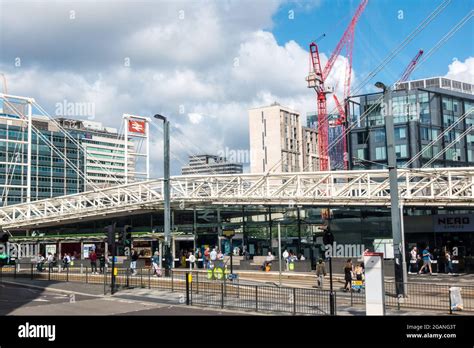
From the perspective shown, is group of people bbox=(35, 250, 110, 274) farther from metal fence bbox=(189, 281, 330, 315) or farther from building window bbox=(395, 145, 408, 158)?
building window bbox=(395, 145, 408, 158)

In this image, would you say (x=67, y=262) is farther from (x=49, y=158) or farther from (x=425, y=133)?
(x=49, y=158)

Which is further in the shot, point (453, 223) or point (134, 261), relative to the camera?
point (453, 223)

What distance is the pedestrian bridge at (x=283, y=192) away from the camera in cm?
3722

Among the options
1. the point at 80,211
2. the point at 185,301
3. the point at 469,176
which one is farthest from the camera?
the point at 80,211

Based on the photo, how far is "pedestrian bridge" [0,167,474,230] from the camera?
37219mm

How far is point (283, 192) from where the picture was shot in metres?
49.3

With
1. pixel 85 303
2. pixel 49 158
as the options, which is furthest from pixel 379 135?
pixel 49 158

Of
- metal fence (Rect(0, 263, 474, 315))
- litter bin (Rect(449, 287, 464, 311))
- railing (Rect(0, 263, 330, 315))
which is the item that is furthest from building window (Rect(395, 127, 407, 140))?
litter bin (Rect(449, 287, 464, 311))

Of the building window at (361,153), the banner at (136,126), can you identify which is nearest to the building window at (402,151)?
the building window at (361,153)

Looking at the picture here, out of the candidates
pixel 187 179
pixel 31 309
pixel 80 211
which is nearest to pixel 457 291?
pixel 31 309

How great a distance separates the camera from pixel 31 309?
2111 cm
